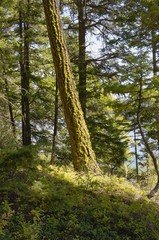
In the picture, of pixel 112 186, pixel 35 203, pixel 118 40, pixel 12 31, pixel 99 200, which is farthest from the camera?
pixel 12 31

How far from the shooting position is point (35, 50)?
10.6 metres

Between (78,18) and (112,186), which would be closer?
(112,186)

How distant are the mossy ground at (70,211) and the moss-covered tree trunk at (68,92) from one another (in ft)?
1.76

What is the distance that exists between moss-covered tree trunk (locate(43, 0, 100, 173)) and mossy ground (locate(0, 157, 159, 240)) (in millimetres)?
537

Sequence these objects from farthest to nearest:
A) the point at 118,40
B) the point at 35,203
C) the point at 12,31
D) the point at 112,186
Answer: the point at 12,31 < the point at 118,40 < the point at 112,186 < the point at 35,203

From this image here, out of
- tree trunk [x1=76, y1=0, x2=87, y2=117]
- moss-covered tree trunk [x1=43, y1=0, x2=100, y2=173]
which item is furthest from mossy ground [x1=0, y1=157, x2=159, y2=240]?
tree trunk [x1=76, y1=0, x2=87, y2=117]

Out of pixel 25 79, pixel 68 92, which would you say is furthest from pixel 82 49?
pixel 68 92

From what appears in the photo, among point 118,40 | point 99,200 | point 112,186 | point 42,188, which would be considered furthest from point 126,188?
point 118,40

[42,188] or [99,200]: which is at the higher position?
[42,188]

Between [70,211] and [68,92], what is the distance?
7.73ft

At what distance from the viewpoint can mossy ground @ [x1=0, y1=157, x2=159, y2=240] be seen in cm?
303

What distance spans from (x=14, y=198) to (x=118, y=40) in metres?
6.50

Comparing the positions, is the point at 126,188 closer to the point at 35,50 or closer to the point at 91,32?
the point at 91,32

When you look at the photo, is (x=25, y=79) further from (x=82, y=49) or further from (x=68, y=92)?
(x=68, y=92)
